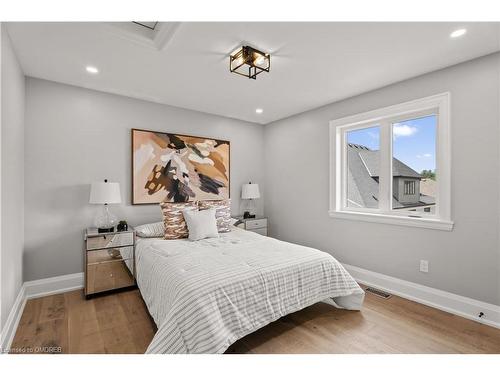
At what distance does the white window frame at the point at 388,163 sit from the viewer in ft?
8.16

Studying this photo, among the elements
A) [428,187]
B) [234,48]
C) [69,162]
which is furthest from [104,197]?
[428,187]

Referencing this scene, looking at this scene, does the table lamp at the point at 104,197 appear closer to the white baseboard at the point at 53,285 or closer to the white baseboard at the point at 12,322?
the white baseboard at the point at 53,285

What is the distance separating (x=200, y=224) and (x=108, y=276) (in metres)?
1.17

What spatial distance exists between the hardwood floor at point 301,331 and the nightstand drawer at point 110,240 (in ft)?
1.93

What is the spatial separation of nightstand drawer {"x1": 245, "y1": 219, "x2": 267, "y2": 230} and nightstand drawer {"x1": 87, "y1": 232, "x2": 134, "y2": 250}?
1810 mm

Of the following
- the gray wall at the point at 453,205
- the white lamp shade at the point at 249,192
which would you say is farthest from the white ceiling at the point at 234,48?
the white lamp shade at the point at 249,192

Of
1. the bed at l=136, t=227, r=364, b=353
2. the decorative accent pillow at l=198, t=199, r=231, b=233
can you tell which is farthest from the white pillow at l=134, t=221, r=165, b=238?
the decorative accent pillow at l=198, t=199, r=231, b=233

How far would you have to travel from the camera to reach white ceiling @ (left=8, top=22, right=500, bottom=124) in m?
1.90

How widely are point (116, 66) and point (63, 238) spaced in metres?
2.06

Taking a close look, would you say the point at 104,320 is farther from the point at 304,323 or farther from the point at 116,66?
the point at 116,66

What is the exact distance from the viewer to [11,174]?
2102 millimetres
